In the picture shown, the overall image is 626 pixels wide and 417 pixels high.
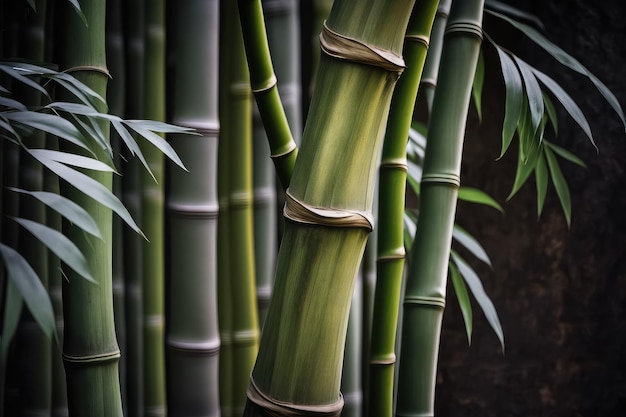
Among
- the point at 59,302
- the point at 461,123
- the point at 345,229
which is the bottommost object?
the point at 59,302

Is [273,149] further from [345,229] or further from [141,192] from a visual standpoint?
[141,192]

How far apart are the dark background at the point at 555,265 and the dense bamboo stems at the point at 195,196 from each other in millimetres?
689

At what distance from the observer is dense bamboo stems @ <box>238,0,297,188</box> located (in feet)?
1.88

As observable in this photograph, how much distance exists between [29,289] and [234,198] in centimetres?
41

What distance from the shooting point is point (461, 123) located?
694mm

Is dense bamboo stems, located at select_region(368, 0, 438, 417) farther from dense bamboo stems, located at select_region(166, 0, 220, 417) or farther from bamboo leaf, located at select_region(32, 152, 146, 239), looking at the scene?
bamboo leaf, located at select_region(32, 152, 146, 239)

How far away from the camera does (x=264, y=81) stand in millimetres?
578

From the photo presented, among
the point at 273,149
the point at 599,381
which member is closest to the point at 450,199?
the point at 273,149

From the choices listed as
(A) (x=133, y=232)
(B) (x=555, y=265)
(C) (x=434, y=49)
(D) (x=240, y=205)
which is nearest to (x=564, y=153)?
(C) (x=434, y=49)

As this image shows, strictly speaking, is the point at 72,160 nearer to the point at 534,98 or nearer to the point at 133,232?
the point at 133,232

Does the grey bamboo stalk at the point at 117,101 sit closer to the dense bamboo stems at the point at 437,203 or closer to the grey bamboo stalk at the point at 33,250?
the grey bamboo stalk at the point at 33,250

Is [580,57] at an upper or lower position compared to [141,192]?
upper

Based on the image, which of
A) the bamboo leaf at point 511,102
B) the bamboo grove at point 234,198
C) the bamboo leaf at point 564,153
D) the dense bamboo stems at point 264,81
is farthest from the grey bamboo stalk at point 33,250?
the bamboo leaf at point 564,153

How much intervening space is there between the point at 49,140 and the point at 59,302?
20 centimetres
